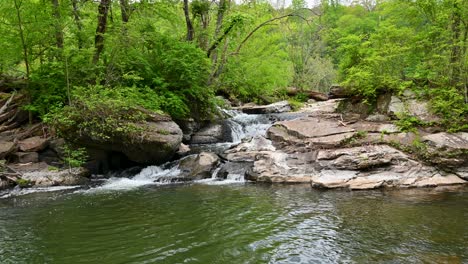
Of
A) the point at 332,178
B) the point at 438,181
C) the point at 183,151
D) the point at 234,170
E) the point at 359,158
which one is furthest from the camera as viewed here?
the point at 183,151

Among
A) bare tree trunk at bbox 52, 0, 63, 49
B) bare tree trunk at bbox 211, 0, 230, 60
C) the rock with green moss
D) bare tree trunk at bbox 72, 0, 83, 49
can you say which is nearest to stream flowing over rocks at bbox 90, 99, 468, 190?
the rock with green moss

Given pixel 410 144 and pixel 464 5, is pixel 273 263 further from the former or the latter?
pixel 464 5

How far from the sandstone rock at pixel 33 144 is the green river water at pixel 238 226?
3383 millimetres

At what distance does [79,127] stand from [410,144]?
34.2ft

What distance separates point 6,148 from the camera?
1146cm

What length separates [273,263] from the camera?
4.99m

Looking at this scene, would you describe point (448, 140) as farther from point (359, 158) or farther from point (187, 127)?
point (187, 127)

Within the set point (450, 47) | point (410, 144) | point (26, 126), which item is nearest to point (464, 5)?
point (450, 47)

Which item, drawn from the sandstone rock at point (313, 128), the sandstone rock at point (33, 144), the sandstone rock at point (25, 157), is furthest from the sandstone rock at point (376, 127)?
the sandstone rock at point (25, 157)

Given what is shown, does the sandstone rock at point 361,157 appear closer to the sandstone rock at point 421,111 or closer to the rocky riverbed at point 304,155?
the rocky riverbed at point 304,155

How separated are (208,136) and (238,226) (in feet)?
33.2

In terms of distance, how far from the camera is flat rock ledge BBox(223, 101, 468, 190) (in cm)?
988

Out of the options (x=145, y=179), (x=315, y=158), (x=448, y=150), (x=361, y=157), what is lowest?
(x=145, y=179)

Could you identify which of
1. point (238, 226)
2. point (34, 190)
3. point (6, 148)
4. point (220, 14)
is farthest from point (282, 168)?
point (220, 14)
